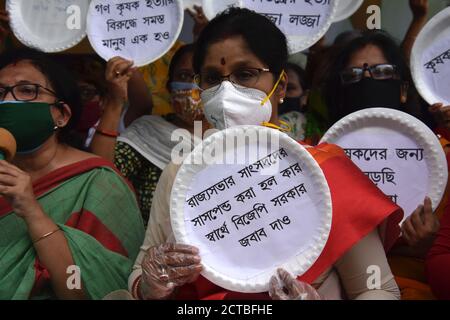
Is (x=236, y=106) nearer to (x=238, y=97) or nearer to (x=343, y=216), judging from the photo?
(x=238, y=97)

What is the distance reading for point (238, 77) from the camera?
2371mm

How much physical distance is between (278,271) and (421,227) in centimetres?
71

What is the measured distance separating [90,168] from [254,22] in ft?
3.44

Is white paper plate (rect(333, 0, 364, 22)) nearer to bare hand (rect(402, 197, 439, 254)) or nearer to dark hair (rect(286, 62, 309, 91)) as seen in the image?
dark hair (rect(286, 62, 309, 91))

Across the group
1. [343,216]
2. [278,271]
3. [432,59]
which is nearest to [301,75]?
[432,59]

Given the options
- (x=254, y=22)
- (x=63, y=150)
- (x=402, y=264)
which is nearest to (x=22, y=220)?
(x=63, y=150)

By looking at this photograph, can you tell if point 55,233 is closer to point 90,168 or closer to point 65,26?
point 90,168

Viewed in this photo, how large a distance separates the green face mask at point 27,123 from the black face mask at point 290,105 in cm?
142

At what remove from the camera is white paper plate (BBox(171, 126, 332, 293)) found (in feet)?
6.79

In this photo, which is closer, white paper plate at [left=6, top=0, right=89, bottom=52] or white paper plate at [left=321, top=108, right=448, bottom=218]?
white paper plate at [left=321, top=108, right=448, bottom=218]

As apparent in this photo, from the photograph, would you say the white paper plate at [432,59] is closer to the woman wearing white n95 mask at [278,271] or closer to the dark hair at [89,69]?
the woman wearing white n95 mask at [278,271]

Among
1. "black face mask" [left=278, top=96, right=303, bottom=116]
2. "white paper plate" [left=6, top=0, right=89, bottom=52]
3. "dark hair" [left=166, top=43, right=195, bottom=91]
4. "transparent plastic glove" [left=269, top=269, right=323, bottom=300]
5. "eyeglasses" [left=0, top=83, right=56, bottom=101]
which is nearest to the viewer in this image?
"transparent plastic glove" [left=269, top=269, right=323, bottom=300]

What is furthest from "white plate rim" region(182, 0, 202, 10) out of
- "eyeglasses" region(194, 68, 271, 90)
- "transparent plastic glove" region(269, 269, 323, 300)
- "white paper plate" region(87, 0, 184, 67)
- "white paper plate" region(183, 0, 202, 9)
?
"transparent plastic glove" region(269, 269, 323, 300)
